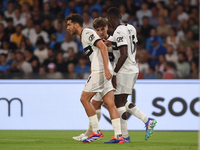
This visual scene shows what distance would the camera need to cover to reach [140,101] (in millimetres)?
9117

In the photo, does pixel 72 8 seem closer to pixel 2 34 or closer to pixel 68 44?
pixel 68 44

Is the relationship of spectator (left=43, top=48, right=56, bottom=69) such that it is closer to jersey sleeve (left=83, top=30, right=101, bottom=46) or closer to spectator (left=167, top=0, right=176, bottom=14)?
spectator (left=167, top=0, right=176, bottom=14)

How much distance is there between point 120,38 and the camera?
19.5ft

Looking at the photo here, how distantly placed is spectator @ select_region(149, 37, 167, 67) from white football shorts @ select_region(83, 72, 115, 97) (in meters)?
5.32

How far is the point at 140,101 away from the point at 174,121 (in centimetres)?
94

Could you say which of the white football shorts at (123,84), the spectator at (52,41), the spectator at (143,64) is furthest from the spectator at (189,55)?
the white football shorts at (123,84)

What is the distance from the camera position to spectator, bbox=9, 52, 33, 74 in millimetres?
10243

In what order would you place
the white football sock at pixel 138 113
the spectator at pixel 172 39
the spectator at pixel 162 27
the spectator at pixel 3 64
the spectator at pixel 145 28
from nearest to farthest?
the white football sock at pixel 138 113 → the spectator at pixel 3 64 → the spectator at pixel 172 39 → the spectator at pixel 145 28 → the spectator at pixel 162 27

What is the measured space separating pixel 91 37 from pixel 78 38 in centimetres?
635

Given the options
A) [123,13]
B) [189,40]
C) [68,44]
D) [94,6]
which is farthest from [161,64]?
[94,6]

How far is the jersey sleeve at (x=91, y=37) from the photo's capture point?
18.6 ft

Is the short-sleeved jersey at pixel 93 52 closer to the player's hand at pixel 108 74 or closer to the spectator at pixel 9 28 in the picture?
the player's hand at pixel 108 74

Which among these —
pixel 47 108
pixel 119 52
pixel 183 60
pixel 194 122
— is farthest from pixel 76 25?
pixel 183 60

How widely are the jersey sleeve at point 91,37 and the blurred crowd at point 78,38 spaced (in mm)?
3657
